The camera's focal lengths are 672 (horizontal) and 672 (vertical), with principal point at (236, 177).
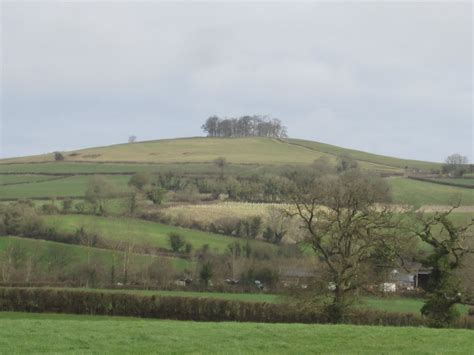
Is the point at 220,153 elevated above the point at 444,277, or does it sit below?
above

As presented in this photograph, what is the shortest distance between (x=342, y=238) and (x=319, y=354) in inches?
758

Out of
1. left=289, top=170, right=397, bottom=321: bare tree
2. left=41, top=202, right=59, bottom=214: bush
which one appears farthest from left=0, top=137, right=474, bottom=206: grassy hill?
left=289, top=170, right=397, bottom=321: bare tree

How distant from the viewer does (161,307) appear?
154 feet

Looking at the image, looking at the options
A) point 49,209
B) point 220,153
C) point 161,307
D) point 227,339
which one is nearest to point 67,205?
point 49,209

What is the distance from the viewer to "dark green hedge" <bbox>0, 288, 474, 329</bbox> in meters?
38.9

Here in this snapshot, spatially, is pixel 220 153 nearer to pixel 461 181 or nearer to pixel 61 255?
pixel 461 181

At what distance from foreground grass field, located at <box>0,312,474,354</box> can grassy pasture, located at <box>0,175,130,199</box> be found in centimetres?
8631

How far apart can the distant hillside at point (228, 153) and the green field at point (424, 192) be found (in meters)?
25.1

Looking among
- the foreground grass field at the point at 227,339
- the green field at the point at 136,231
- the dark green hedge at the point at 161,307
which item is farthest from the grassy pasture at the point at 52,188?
the foreground grass field at the point at 227,339

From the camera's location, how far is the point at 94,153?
164 metres

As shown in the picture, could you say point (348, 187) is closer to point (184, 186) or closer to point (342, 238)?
point (342, 238)

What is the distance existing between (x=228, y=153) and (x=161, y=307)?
376 ft

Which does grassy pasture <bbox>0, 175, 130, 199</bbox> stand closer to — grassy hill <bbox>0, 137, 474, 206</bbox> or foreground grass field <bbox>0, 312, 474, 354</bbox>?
grassy hill <bbox>0, 137, 474, 206</bbox>

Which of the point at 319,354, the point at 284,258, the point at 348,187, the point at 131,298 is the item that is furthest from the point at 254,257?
the point at 319,354
